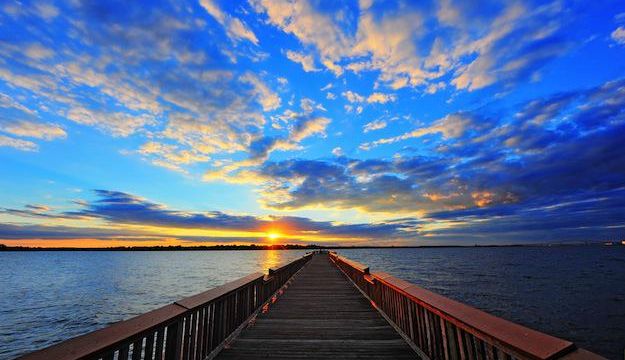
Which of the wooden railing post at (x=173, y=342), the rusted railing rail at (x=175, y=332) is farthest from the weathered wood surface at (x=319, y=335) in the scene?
the wooden railing post at (x=173, y=342)

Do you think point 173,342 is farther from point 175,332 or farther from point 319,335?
point 319,335

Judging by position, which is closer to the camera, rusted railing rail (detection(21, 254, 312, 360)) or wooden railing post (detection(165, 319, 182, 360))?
rusted railing rail (detection(21, 254, 312, 360))

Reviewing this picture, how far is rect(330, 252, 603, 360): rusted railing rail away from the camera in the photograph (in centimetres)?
230

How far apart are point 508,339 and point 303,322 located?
5.28 meters

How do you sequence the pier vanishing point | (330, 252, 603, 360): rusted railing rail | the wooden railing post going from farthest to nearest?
the wooden railing post, the pier vanishing point, (330, 252, 603, 360): rusted railing rail

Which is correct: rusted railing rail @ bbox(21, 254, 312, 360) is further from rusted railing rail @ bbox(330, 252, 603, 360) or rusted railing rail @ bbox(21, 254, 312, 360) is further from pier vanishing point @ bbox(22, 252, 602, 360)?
rusted railing rail @ bbox(330, 252, 603, 360)

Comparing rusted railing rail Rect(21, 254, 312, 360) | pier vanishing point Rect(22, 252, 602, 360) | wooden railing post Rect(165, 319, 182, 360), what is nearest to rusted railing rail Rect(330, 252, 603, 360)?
pier vanishing point Rect(22, 252, 602, 360)

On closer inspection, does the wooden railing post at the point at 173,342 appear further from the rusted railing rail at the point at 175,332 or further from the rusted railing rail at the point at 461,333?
the rusted railing rail at the point at 461,333

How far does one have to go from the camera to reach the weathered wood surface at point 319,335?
16.8 feet

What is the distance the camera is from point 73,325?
20141 mm

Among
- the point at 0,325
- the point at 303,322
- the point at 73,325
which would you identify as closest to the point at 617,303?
the point at 303,322

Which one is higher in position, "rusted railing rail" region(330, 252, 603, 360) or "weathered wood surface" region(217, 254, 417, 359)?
"rusted railing rail" region(330, 252, 603, 360)

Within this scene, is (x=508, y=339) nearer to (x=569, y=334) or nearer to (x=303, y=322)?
(x=303, y=322)

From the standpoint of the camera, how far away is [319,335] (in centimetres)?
615
